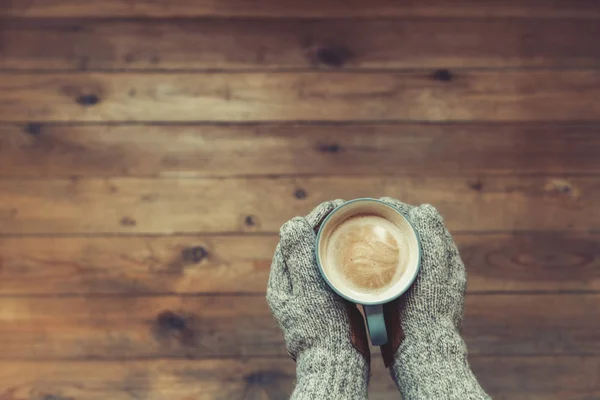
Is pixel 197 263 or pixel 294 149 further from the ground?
pixel 294 149

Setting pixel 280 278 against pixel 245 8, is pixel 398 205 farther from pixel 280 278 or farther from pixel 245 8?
pixel 245 8

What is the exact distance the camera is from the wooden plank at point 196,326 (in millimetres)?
1064

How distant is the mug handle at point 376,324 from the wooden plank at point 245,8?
0.56m

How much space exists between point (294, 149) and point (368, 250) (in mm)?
332

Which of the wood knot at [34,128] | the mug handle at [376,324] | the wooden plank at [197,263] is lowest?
the mug handle at [376,324]

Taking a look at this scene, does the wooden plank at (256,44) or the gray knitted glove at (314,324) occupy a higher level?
the wooden plank at (256,44)

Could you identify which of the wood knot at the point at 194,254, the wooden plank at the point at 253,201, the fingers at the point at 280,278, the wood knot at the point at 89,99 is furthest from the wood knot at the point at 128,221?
the fingers at the point at 280,278

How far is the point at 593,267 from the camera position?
1.07 meters

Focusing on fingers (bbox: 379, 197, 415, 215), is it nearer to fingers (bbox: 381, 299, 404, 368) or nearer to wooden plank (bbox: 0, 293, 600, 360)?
fingers (bbox: 381, 299, 404, 368)

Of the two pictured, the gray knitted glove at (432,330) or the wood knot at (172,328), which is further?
the wood knot at (172,328)

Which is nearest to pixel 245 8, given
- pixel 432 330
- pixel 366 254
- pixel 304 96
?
pixel 304 96

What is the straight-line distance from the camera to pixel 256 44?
1.08 m

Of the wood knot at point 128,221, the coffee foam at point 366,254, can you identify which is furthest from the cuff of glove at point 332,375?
the wood knot at point 128,221

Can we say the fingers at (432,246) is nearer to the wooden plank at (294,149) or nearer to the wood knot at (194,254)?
the wooden plank at (294,149)
